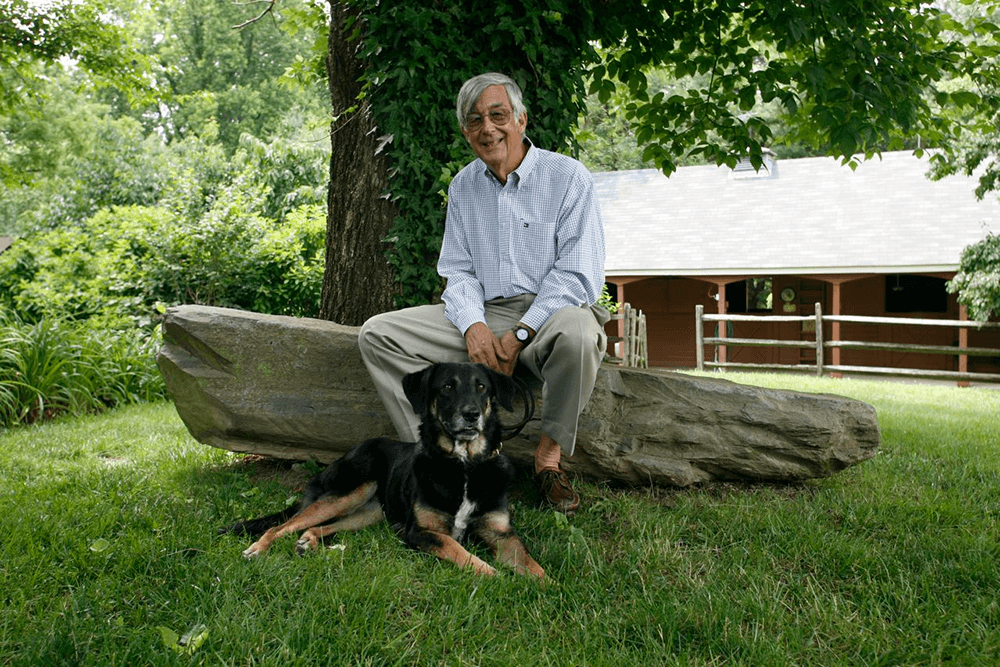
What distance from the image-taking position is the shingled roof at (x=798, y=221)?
16.8 m

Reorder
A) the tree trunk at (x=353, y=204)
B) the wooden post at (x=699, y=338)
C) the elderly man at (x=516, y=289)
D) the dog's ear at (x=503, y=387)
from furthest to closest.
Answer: the wooden post at (x=699, y=338)
the tree trunk at (x=353, y=204)
the elderly man at (x=516, y=289)
the dog's ear at (x=503, y=387)

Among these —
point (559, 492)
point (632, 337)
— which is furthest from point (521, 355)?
point (632, 337)

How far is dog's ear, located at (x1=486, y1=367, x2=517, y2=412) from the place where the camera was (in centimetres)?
350

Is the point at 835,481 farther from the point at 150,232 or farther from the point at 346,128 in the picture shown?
the point at 150,232

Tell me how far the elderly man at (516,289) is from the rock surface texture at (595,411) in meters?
0.53

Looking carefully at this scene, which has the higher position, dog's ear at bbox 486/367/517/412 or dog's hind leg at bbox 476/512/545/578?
dog's ear at bbox 486/367/517/412

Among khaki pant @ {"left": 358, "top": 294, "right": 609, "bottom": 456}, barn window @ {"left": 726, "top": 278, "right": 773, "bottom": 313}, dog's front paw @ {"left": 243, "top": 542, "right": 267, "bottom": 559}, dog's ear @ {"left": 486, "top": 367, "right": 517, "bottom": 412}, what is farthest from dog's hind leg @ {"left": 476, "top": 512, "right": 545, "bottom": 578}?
barn window @ {"left": 726, "top": 278, "right": 773, "bottom": 313}

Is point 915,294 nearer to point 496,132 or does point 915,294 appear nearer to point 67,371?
point 496,132

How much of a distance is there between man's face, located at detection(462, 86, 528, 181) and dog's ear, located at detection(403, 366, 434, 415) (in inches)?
49.2

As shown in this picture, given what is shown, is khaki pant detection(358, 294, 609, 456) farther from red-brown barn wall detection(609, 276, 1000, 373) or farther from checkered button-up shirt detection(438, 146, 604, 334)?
red-brown barn wall detection(609, 276, 1000, 373)

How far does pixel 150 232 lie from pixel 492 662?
949cm

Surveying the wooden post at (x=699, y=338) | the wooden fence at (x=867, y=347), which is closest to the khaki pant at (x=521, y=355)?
the wooden fence at (x=867, y=347)

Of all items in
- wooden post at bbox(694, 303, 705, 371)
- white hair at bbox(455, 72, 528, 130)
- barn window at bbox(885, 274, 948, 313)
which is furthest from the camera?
barn window at bbox(885, 274, 948, 313)

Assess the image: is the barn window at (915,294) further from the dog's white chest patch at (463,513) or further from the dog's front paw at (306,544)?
the dog's front paw at (306,544)
